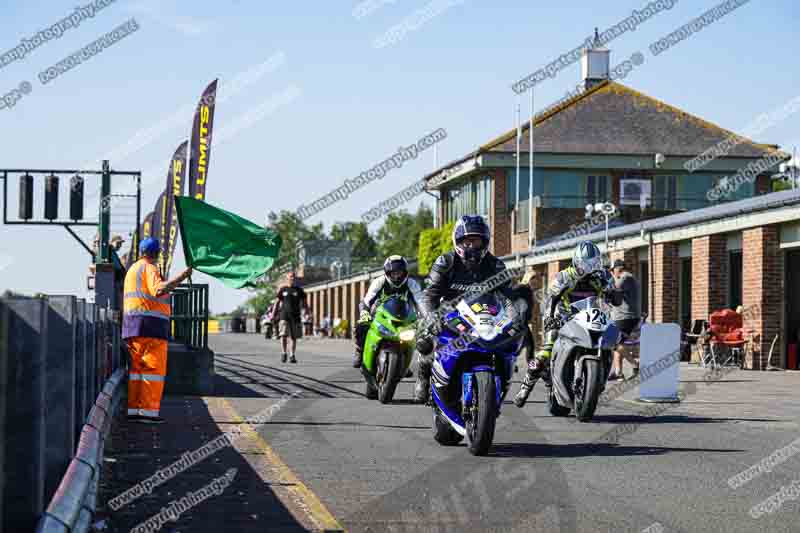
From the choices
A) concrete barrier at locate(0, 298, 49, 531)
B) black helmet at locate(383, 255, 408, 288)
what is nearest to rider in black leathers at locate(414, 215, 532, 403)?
black helmet at locate(383, 255, 408, 288)

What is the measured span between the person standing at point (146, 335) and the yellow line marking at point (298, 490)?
1019 mm

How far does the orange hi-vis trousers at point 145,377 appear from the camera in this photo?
38.9 feet

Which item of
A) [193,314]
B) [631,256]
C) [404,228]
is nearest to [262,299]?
[404,228]

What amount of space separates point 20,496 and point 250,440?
6295 millimetres

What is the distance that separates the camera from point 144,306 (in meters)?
12.0

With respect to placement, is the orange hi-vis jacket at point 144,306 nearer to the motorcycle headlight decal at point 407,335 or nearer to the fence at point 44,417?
the motorcycle headlight decal at point 407,335

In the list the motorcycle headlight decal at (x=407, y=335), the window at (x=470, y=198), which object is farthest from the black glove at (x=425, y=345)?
the window at (x=470, y=198)

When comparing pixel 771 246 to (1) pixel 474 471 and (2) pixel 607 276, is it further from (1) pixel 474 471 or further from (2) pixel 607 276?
(1) pixel 474 471

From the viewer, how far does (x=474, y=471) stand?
8836mm

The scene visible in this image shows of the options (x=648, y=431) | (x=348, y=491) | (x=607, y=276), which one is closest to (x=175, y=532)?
(x=348, y=491)

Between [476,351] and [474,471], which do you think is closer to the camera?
[474,471]

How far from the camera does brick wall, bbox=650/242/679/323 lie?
3184 centimetres

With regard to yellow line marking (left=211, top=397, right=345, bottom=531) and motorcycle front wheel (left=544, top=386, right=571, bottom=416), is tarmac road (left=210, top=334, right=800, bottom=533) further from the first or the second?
motorcycle front wheel (left=544, top=386, right=571, bottom=416)

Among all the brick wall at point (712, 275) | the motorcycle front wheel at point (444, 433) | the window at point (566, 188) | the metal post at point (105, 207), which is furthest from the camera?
the window at point (566, 188)
